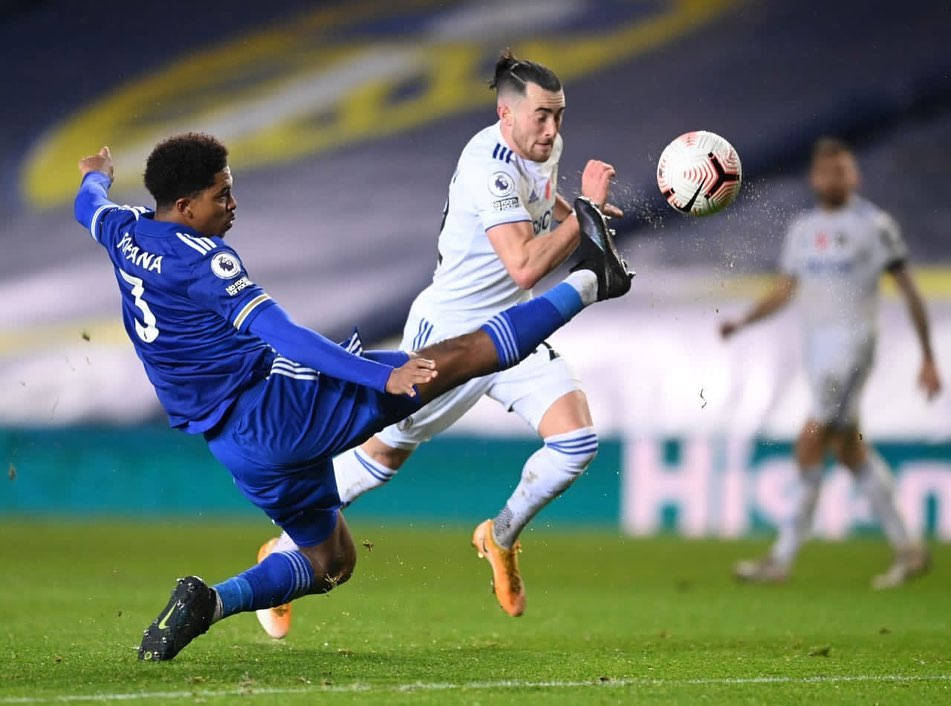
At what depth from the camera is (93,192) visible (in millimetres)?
5133

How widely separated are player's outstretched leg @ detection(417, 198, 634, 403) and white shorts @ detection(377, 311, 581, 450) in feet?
2.23

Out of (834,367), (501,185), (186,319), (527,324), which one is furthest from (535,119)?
(834,367)

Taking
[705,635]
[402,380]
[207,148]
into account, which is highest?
[207,148]

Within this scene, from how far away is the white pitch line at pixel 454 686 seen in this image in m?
3.87

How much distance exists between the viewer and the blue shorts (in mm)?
4480

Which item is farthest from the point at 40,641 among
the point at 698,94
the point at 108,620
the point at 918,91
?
the point at 918,91

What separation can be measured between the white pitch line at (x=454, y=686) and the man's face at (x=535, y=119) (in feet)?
6.43

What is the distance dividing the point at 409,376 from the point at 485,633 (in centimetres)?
170

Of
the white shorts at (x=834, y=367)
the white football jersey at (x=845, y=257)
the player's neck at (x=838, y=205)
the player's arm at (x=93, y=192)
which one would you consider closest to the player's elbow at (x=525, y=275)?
the player's arm at (x=93, y=192)

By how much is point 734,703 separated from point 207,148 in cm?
227

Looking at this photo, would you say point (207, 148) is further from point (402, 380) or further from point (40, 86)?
point (40, 86)

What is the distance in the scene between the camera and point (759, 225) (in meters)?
5.64

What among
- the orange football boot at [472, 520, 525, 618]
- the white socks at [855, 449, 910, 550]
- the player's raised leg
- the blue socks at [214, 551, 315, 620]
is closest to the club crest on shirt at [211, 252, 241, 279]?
the blue socks at [214, 551, 315, 620]

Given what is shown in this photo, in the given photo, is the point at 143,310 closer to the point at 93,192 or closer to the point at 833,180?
the point at 93,192
